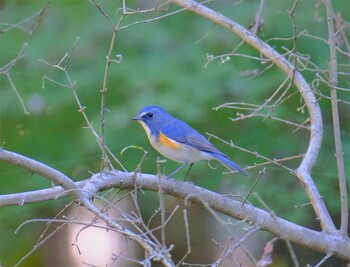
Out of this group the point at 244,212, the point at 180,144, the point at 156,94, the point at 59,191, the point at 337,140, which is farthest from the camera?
the point at 156,94

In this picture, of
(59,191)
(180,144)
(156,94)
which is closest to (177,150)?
(180,144)

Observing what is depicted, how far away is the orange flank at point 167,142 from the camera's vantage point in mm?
4648

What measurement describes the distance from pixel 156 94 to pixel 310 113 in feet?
7.67

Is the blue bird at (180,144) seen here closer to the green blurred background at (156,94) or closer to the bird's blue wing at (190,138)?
the bird's blue wing at (190,138)

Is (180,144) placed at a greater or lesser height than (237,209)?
lesser

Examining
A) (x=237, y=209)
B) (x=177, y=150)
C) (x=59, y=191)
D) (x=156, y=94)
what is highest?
(x=59, y=191)

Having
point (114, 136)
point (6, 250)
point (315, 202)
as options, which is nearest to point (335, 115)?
point (315, 202)

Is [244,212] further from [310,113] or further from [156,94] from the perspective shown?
[156,94]

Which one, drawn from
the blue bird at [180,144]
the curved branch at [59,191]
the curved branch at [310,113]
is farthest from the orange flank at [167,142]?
the curved branch at [59,191]

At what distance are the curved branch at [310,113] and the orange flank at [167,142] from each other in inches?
27.6

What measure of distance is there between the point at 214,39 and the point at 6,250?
8.40 feet

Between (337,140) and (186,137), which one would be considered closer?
(337,140)

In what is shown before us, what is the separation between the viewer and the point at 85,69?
266 inches

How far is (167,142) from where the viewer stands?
15.4 ft
